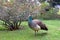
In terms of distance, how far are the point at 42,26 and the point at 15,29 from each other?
189cm

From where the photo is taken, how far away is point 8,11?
30.4 ft

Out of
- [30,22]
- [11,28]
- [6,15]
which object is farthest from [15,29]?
[30,22]

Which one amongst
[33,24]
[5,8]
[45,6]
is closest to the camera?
[33,24]

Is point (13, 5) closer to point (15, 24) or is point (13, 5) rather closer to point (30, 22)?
point (15, 24)

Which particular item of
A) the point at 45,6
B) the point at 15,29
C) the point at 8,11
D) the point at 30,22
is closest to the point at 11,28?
the point at 15,29

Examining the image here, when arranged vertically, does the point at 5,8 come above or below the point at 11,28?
above

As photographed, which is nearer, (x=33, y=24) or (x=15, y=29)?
(x=33, y=24)

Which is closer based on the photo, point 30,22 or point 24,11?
point 30,22

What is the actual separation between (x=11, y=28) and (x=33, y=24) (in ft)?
6.46

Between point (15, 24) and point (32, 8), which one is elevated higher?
point (32, 8)

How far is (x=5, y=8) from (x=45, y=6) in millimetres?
7178

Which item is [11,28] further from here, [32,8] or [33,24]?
[33,24]

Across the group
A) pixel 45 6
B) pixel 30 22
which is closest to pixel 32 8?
pixel 30 22

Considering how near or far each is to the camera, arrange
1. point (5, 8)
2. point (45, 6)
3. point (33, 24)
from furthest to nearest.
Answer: point (45, 6) < point (5, 8) < point (33, 24)
